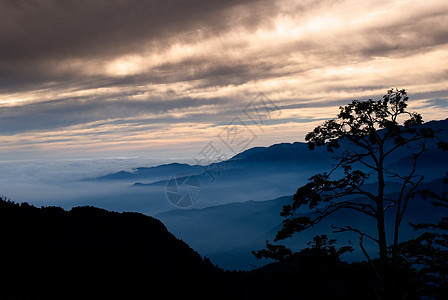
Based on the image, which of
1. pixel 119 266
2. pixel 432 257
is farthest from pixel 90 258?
pixel 432 257

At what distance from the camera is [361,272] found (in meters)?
21.3

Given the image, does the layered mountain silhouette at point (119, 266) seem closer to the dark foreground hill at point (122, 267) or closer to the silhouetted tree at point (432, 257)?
the dark foreground hill at point (122, 267)

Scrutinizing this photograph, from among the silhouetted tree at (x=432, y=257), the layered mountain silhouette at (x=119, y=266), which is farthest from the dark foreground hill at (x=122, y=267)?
the silhouetted tree at (x=432, y=257)

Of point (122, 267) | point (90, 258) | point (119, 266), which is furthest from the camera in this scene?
point (122, 267)

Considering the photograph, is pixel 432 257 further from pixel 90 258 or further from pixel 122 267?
pixel 90 258

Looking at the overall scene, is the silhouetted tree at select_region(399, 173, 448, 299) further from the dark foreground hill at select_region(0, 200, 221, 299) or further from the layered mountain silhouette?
the dark foreground hill at select_region(0, 200, 221, 299)

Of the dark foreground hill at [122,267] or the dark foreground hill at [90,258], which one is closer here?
the dark foreground hill at [122,267]

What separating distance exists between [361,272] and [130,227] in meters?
29.7

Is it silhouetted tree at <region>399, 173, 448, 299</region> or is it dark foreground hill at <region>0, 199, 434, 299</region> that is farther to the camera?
dark foreground hill at <region>0, 199, 434, 299</region>

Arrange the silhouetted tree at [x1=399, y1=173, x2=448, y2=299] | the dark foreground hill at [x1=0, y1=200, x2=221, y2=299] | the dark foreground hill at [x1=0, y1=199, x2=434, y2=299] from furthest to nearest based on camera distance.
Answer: the dark foreground hill at [x1=0, y1=200, x2=221, y2=299] < the dark foreground hill at [x1=0, y1=199, x2=434, y2=299] < the silhouetted tree at [x1=399, y1=173, x2=448, y2=299]

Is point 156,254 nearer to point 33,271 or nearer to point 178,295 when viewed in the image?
point 178,295

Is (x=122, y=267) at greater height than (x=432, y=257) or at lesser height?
lesser

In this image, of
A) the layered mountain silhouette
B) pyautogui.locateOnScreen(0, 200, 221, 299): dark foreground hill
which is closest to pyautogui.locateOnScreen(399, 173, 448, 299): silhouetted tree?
the layered mountain silhouette

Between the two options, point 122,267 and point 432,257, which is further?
point 122,267
